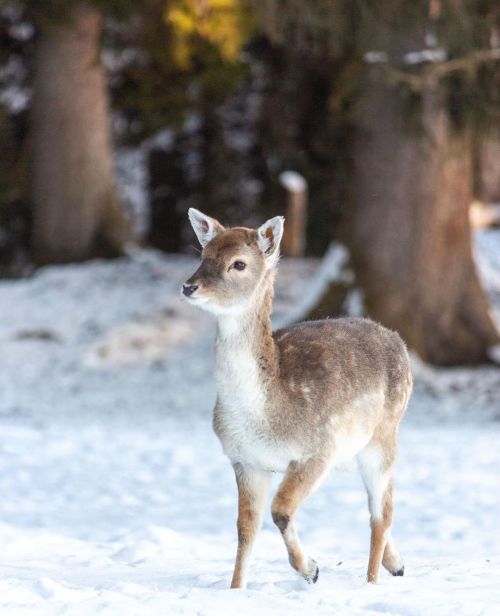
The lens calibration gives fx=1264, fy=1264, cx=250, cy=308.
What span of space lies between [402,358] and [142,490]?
428 cm

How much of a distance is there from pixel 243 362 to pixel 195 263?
13697 millimetres

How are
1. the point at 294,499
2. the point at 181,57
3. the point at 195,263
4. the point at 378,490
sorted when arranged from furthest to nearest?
the point at 195,263 < the point at 181,57 < the point at 378,490 < the point at 294,499

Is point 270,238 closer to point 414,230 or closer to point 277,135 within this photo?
point 414,230

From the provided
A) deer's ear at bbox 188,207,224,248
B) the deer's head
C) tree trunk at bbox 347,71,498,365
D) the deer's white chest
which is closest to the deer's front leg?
the deer's white chest

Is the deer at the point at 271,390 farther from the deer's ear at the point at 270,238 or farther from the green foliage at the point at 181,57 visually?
the green foliage at the point at 181,57

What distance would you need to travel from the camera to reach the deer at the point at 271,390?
5832mm

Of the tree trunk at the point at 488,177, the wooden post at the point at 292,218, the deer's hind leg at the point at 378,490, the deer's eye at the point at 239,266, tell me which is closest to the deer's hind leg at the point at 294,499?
the deer's hind leg at the point at 378,490

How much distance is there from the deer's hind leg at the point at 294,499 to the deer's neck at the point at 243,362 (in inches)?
14.1

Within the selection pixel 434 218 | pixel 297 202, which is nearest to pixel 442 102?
pixel 434 218

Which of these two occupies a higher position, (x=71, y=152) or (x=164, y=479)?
(x=71, y=152)

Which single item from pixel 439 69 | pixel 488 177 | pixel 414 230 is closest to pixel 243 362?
pixel 439 69

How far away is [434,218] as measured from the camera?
15.4m

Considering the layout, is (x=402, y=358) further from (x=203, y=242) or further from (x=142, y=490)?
(x=142, y=490)

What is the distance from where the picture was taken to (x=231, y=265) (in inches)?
233
